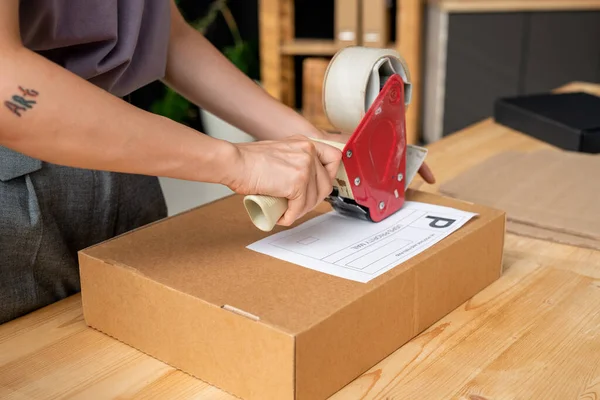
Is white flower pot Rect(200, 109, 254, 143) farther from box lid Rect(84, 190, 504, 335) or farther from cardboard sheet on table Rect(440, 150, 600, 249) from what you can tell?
box lid Rect(84, 190, 504, 335)

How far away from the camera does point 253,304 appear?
668 millimetres

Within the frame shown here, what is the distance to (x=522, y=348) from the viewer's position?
78 centimetres

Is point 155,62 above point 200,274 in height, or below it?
above

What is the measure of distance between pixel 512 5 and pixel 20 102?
3.08 metres

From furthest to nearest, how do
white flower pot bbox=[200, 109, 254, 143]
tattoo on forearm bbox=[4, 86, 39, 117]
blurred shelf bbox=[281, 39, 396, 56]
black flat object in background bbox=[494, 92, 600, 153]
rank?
blurred shelf bbox=[281, 39, 396, 56], white flower pot bbox=[200, 109, 254, 143], black flat object in background bbox=[494, 92, 600, 153], tattoo on forearm bbox=[4, 86, 39, 117]

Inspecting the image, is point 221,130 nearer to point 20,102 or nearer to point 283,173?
point 283,173

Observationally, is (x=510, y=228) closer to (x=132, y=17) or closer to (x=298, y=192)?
(x=298, y=192)

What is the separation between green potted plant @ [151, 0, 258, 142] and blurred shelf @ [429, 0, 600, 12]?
1.02 metres

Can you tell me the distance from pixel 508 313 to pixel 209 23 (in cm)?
316

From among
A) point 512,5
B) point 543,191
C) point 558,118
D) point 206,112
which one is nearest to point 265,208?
point 543,191

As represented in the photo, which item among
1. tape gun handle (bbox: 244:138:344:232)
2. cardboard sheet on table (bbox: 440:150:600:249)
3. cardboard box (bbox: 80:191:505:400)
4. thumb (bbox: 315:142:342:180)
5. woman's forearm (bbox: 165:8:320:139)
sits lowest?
cardboard sheet on table (bbox: 440:150:600:249)

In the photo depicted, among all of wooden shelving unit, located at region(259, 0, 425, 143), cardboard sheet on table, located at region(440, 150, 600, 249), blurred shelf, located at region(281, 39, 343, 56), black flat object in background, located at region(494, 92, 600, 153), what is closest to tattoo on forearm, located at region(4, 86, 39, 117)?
cardboard sheet on table, located at region(440, 150, 600, 249)

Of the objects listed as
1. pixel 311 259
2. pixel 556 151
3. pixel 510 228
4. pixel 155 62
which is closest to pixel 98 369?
pixel 311 259

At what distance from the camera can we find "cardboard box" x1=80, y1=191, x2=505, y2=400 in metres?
0.64
